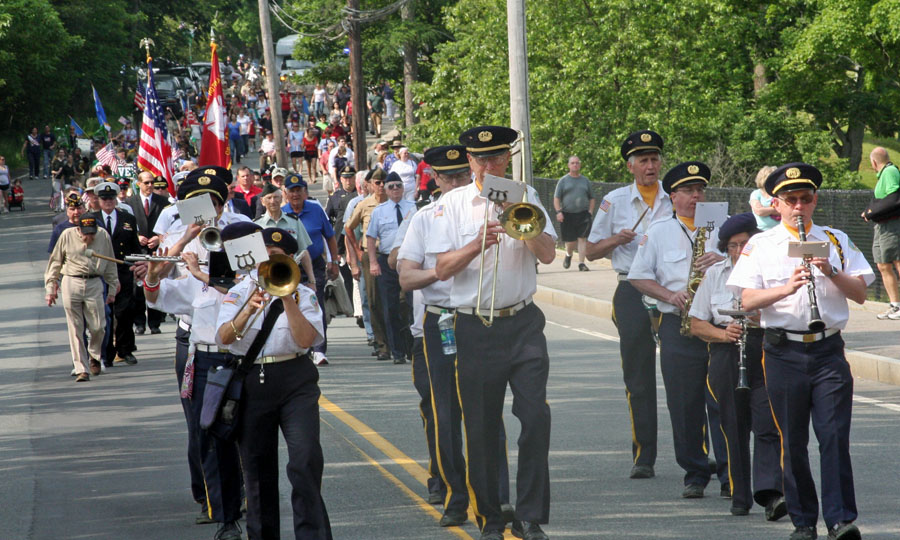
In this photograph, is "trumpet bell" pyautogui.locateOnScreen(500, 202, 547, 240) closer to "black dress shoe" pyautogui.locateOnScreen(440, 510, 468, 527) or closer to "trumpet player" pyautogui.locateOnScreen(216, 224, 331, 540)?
"trumpet player" pyautogui.locateOnScreen(216, 224, 331, 540)

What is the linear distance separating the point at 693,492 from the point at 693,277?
1.36 m

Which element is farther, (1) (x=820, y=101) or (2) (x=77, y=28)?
(2) (x=77, y=28)

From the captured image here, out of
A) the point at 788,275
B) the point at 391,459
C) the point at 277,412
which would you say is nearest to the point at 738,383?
the point at 788,275

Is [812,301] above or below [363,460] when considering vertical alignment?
above

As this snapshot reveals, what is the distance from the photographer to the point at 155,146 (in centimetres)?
1944

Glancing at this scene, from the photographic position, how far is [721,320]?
7641 millimetres

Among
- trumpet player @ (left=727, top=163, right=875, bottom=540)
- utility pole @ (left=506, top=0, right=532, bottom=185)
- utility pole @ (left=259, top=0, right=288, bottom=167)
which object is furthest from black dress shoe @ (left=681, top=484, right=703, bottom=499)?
utility pole @ (left=259, top=0, right=288, bottom=167)

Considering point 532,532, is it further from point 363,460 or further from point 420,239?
point 363,460

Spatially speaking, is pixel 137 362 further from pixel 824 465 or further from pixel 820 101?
pixel 820 101

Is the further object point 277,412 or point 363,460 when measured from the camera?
point 363,460

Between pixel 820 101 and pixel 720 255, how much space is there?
33008mm

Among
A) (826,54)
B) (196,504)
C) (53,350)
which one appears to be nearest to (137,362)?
(53,350)

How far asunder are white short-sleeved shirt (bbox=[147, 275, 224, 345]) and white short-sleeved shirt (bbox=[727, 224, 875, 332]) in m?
2.95

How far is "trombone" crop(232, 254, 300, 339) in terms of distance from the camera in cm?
641
